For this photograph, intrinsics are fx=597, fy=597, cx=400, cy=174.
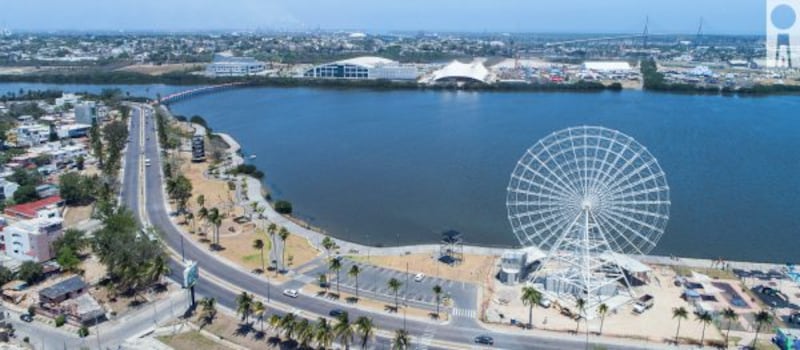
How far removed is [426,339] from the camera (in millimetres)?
28859

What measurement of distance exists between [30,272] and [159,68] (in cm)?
13032

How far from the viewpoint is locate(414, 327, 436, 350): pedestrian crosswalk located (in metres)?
28.2

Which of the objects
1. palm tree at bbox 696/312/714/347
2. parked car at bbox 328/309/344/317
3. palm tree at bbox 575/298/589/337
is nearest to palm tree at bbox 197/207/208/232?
parked car at bbox 328/309/344/317

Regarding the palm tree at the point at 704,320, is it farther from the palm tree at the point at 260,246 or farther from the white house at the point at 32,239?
the white house at the point at 32,239

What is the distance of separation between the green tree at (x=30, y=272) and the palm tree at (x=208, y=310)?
10.9 m

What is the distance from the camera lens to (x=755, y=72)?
144250mm

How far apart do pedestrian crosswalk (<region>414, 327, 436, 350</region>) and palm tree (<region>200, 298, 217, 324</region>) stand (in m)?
10.6

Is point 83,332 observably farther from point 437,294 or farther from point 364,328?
point 437,294

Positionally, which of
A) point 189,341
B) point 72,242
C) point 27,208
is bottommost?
point 189,341

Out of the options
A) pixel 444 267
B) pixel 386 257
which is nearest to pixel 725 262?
pixel 444 267

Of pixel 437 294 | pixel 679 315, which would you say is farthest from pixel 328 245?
pixel 679 315

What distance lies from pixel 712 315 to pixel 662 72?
127345mm

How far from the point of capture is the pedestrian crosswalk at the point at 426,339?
1109 inches

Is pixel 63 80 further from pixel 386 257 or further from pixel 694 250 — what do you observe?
pixel 694 250
